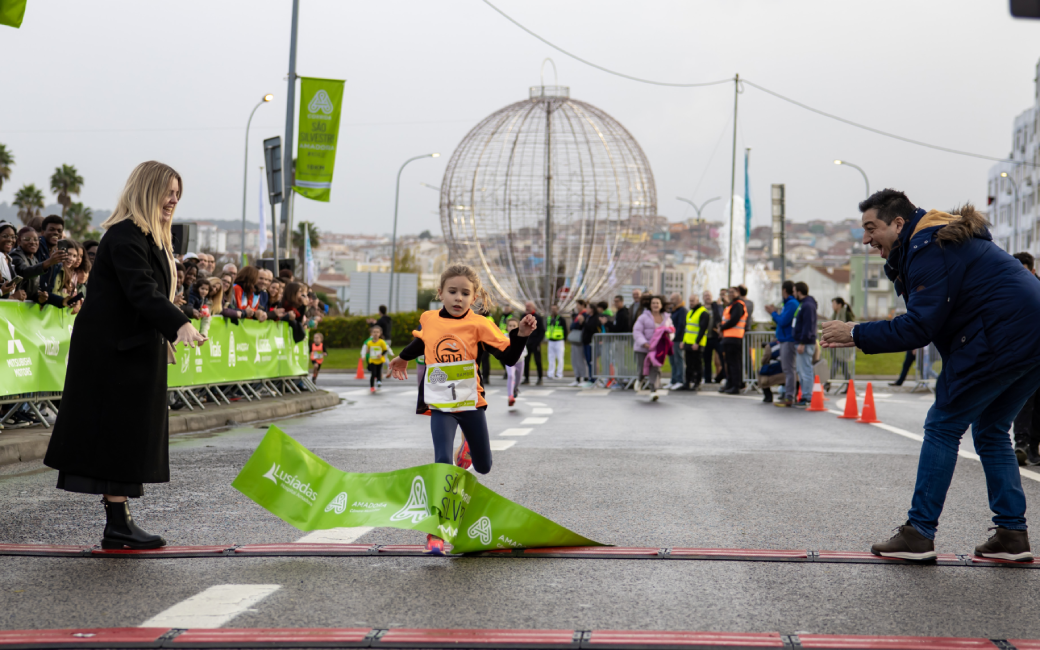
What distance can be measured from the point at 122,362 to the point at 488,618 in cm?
238

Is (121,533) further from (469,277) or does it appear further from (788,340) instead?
(788,340)

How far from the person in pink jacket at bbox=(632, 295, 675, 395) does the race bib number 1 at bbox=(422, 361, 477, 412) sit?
1336cm

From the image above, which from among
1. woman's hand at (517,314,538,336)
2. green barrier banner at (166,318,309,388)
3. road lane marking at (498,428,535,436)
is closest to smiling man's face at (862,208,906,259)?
woman's hand at (517,314,538,336)

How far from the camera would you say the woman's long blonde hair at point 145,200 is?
207 inches

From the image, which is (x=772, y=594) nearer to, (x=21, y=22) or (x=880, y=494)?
(x=880, y=494)

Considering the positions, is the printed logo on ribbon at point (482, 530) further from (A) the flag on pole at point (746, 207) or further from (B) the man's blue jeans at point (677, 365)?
(A) the flag on pole at point (746, 207)

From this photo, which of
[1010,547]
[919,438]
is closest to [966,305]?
[1010,547]

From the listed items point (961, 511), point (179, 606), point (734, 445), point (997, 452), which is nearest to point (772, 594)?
point (997, 452)

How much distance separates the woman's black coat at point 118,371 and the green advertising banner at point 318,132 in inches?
540

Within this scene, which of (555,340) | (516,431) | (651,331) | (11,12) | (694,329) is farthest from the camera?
(555,340)

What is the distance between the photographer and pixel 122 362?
5.15 m

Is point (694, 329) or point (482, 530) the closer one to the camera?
point (482, 530)

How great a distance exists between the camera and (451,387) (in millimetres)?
5551

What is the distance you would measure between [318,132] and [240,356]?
5260 millimetres
